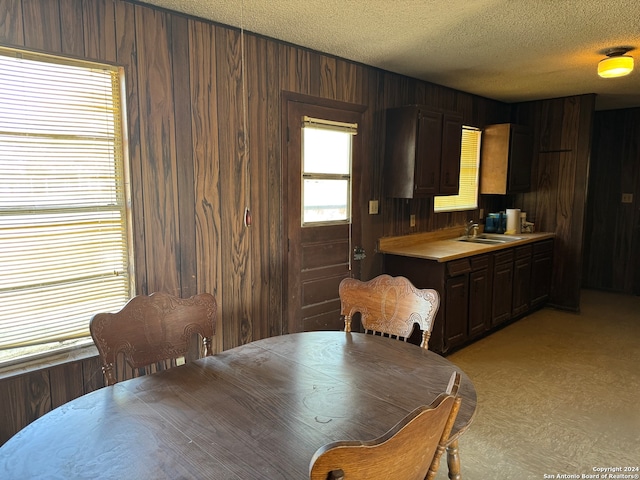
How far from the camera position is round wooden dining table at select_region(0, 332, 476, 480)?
111 centimetres

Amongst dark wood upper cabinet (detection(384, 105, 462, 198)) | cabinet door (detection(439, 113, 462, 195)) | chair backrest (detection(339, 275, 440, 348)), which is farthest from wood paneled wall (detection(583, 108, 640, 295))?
chair backrest (detection(339, 275, 440, 348))

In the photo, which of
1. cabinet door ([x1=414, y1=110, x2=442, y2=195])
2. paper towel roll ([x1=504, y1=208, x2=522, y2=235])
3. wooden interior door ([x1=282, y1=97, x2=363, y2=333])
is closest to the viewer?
wooden interior door ([x1=282, y1=97, x2=363, y2=333])

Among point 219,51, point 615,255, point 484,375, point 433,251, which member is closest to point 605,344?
point 484,375

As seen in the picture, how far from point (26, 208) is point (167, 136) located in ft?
2.56

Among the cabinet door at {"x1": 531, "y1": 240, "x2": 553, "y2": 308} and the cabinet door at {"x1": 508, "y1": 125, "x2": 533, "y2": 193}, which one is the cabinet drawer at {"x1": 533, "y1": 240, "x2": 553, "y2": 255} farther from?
the cabinet door at {"x1": 508, "y1": 125, "x2": 533, "y2": 193}

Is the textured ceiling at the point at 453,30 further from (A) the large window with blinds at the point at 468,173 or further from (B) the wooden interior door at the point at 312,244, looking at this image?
(A) the large window with blinds at the point at 468,173

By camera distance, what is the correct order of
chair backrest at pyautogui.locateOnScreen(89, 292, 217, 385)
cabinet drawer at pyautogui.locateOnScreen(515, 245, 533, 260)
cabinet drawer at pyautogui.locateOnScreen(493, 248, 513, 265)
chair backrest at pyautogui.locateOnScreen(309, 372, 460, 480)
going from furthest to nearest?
cabinet drawer at pyautogui.locateOnScreen(515, 245, 533, 260) < cabinet drawer at pyautogui.locateOnScreen(493, 248, 513, 265) < chair backrest at pyautogui.locateOnScreen(89, 292, 217, 385) < chair backrest at pyautogui.locateOnScreen(309, 372, 460, 480)

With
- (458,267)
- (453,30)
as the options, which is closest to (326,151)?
(453,30)

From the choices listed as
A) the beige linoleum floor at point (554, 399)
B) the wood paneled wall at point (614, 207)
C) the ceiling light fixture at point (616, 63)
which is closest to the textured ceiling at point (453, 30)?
the ceiling light fixture at point (616, 63)

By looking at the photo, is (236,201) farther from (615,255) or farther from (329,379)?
(615,255)

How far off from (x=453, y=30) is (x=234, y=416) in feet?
8.38

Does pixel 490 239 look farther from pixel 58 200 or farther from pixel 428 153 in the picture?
pixel 58 200

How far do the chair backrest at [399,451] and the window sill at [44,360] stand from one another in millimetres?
1827

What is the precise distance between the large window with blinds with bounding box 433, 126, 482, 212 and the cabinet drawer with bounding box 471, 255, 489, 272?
2.77 feet
